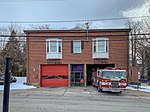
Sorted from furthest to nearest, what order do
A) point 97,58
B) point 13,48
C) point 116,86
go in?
point 13,48 < point 97,58 < point 116,86

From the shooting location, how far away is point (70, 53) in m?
39.1

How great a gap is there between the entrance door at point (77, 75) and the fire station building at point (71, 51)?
0.48 metres

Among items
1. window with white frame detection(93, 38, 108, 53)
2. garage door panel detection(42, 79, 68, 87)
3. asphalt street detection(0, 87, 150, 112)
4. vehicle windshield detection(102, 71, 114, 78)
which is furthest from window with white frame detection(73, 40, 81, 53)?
asphalt street detection(0, 87, 150, 112)

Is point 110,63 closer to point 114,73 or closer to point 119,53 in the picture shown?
point 119,53

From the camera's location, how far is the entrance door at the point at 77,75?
39.8 metres

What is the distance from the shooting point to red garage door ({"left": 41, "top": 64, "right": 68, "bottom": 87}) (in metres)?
39.6

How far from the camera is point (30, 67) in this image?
38.9m

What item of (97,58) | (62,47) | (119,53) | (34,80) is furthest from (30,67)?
(119,53)

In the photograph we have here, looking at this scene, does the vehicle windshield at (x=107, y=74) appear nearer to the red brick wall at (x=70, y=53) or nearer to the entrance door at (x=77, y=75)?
the red brick wall at (x=70, y=53)

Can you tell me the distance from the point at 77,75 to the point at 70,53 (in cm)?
362

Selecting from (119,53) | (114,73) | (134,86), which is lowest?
(134,86)

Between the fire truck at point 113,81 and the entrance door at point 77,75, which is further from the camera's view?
the entrance door at point 77,75

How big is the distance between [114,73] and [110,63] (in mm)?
12285

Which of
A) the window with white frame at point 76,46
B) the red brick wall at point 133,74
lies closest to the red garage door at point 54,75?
the window with white frame at point 76,46
